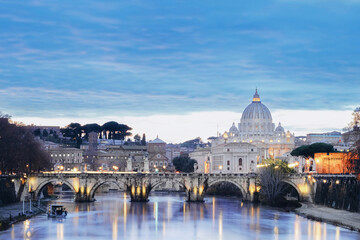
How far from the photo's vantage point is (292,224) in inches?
3273

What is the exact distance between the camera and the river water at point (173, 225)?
242 feet

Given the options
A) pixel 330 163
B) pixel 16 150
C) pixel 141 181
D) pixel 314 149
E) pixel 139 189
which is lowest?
pixel 139 189

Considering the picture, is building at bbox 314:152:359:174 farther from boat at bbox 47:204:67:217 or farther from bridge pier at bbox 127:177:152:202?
boat at bbox 47:204:67:217

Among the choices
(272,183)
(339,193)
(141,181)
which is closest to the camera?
(339,193)

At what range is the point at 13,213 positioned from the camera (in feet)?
289

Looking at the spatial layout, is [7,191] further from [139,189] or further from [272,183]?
[272,183]

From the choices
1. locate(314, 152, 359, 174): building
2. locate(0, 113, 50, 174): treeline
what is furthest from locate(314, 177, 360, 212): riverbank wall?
locate(0, 113, 50, 174): treeline

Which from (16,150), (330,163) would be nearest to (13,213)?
(16,150)

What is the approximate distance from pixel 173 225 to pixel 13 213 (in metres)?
19.6

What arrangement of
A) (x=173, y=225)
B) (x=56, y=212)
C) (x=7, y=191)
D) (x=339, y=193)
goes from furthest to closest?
(x=7, y=191) → (x=339, y=193) → (x=56, y=212) → (x=173, y=225)

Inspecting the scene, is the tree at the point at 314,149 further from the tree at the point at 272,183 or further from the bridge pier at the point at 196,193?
the bridge pier at the point at 196,193

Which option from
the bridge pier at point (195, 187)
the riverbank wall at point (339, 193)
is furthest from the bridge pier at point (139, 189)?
the riverbank wall at point (339, 193)

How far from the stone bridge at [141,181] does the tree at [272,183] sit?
5.81 feet

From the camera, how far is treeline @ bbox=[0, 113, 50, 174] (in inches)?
4038
